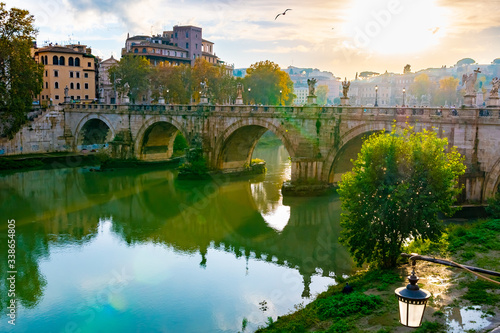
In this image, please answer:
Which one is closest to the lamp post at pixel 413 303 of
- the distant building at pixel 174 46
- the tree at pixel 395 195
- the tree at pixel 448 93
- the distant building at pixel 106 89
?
the tree at pixel 395 195

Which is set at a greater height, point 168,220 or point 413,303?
point 413,303

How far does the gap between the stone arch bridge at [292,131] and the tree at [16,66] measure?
651 centimetres

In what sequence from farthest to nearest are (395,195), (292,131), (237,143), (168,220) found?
(237,143) → (292,131) → (168,220) → (395,195)

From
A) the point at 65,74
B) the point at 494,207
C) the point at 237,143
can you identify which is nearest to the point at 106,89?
the point at 65,74

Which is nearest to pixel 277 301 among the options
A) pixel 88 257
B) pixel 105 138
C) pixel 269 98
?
pixel 88 257

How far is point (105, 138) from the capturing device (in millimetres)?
47156

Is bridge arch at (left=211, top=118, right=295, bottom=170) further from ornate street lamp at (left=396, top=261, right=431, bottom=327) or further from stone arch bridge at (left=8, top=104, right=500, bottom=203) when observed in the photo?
ornate street lamp at (left=396, top=261, right=431, bottom=327)

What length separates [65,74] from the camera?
175 feet

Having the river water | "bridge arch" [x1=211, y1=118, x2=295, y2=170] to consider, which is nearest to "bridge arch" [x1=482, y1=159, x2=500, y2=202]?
the river water

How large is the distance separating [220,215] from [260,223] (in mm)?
2593

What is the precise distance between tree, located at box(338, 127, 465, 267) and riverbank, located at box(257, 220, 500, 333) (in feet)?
3.14

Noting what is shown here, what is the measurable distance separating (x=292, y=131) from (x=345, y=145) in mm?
3717

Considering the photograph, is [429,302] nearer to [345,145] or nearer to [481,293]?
[481,293]

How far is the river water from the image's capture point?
1305 cm
